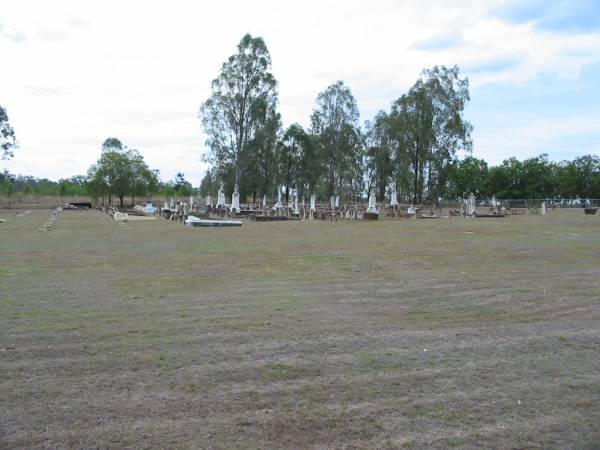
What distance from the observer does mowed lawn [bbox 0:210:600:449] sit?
11.2 ft

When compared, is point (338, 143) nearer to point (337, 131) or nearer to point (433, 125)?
point (337, 131)

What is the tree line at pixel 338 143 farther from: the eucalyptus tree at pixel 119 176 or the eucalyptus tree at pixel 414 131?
the eucalyptus tree at pixel 119 176

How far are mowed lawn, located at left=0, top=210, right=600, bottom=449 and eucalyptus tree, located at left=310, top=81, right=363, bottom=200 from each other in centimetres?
4890

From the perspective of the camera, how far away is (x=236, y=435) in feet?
10.9

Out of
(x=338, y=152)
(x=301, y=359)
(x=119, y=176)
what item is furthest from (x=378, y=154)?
(x=301, y=359)

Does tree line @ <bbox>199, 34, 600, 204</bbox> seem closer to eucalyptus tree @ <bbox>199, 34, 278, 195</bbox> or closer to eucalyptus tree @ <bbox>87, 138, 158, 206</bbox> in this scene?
eucalyptus tree @ <bbox>199, 34, 278, 195</bbox>

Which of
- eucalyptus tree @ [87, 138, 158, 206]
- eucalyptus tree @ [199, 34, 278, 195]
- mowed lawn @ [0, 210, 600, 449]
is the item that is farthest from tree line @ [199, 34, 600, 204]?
mowed lawn @ [0, 210, 600, 449]

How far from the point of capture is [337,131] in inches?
2275

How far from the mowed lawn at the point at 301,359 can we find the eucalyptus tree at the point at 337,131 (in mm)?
48898

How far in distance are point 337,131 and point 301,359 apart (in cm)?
5444

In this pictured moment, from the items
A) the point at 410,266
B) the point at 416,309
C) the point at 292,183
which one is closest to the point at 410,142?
the point at 292,183

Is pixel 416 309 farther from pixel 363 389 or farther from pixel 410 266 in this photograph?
pixel 410 266

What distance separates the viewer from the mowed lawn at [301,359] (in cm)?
341

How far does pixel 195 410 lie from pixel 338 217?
116ft
